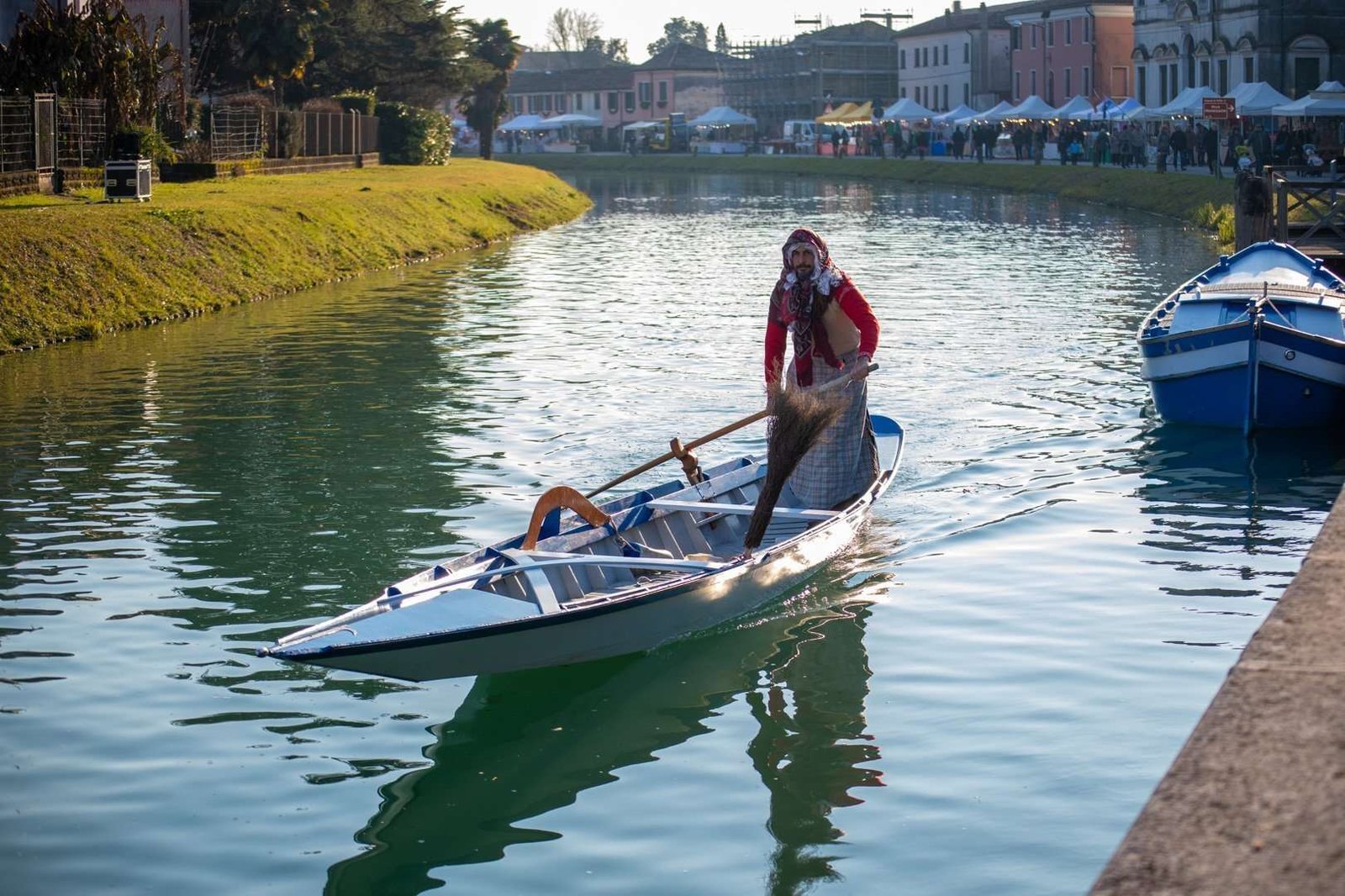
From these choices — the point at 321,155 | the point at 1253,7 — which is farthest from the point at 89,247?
the point at 1253,7

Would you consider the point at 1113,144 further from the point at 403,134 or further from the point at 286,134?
the point at 286,134

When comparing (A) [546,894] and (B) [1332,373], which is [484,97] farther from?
(A) [546,894]

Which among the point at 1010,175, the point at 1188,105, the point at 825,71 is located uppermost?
the point at 825,71

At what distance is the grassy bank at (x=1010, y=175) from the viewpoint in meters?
52.7

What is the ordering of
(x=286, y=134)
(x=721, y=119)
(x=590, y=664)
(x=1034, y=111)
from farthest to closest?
1. (x=721, y=119)
2. (x=1034, y=111)
3. (x=286, y=134)
4. (x=590, y=664)

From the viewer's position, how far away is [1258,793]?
5039mm

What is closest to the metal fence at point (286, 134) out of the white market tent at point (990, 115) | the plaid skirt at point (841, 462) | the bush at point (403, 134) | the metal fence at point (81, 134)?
the bush at point (403, 134)

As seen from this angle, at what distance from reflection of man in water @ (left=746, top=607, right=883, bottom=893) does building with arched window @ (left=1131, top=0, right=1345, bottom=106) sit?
2537 inches

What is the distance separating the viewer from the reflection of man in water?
8.28 meters

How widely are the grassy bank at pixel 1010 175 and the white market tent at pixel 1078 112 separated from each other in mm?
2362

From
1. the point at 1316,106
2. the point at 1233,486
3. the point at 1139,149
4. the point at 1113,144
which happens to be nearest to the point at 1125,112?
the point at 1139,149

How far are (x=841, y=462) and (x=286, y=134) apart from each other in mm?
42255

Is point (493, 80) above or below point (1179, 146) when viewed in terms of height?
above

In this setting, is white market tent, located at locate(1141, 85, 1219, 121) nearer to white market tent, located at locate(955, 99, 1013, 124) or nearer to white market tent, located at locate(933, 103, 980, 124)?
white market tent, located at locate(955, 99, 1013, 124)
